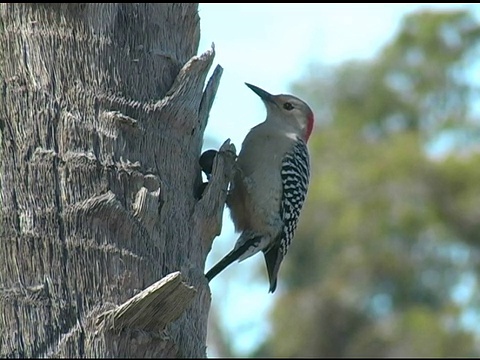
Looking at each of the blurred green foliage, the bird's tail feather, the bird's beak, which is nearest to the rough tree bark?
the bird's tail feather

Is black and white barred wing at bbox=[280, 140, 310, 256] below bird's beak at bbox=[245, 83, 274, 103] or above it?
below

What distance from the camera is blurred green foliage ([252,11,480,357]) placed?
72.1ft

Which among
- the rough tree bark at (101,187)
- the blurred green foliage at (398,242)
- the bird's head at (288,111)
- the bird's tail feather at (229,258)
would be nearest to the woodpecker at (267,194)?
the bird's tail feather at (229,258)

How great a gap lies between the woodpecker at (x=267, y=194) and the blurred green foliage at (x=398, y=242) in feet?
43.1

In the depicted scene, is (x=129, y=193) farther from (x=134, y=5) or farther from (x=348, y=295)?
(x=348, y=295)

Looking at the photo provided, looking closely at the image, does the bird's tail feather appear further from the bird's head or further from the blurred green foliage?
the blurred green foliage

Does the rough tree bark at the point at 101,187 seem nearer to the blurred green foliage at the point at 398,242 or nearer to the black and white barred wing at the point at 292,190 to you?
the black and white barred wing at the point at 292,190

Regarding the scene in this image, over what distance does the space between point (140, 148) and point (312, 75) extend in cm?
2318

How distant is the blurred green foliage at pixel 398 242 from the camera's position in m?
22.0

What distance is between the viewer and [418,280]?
22.6m

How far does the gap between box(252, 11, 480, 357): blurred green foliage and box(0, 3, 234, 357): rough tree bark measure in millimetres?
15312

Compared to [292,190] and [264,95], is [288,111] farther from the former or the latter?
[292,190]

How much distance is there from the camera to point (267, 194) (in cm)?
714

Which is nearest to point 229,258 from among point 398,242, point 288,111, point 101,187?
point 288,111
